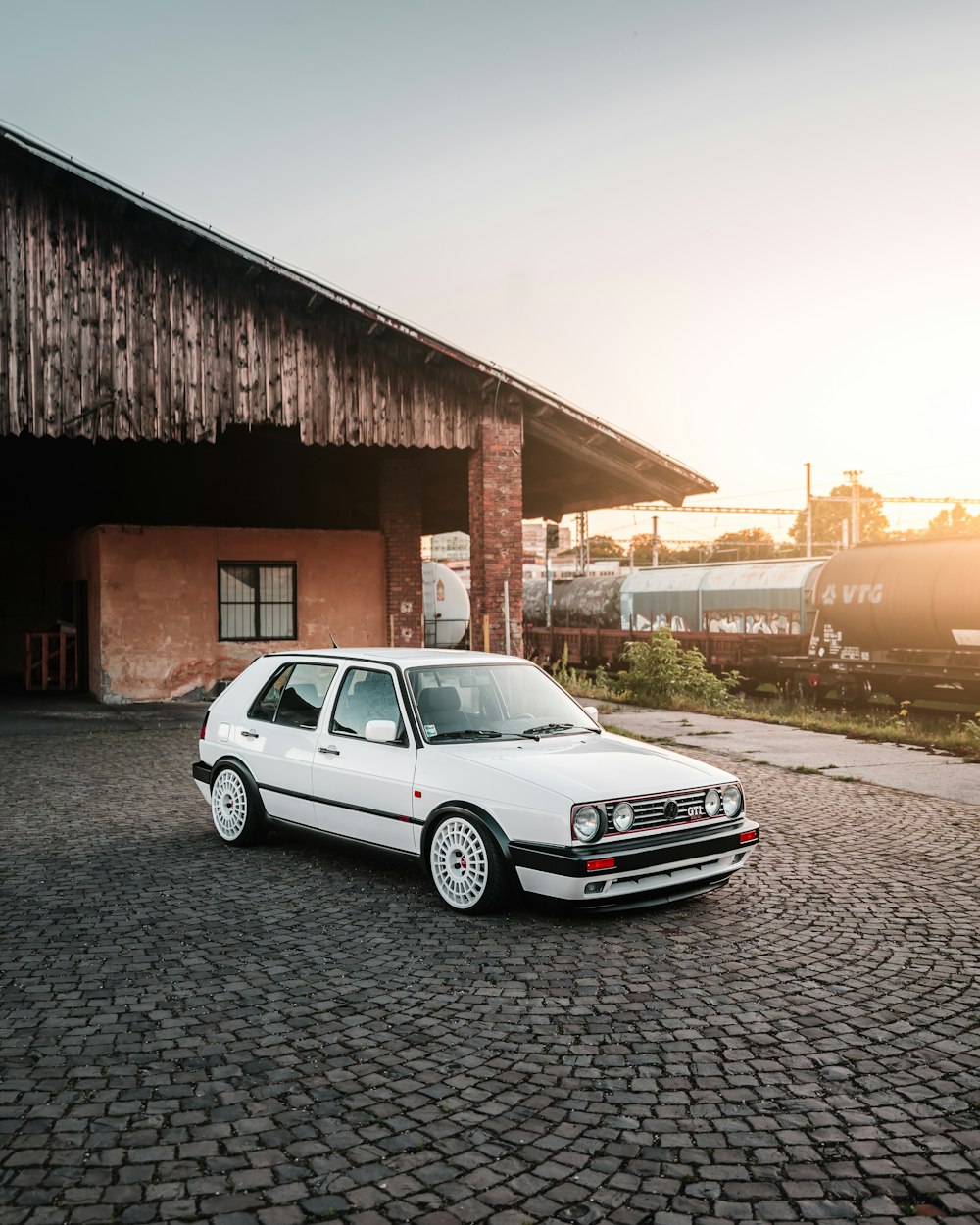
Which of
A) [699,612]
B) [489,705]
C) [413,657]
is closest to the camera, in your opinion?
[489,705]

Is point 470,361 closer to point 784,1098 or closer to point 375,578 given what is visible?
point 375,578

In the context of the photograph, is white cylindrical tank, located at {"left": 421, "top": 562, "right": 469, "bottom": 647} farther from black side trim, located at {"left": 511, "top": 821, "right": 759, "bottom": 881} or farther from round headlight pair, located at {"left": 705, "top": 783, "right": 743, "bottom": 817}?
black side trim, located at {"left": 511, "top": 821, "right": 759, "bottom": 881}

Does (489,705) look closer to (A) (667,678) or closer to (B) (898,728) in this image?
(B) (898,728)

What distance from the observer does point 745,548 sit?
9944 cm

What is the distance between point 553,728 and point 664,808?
128 cm

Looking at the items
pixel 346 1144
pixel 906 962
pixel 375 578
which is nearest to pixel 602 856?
pixel 906 962

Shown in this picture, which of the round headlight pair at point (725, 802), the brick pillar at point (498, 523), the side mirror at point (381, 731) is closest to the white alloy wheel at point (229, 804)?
the side mirror at point (381, 731)

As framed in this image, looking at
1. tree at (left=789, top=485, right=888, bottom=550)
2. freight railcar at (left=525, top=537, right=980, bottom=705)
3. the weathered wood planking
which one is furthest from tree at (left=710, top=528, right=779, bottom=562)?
the weathered wood planking

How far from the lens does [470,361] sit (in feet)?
54.2

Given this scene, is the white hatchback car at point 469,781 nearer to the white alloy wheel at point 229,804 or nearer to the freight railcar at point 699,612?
the white alloy wheel at point 229,804

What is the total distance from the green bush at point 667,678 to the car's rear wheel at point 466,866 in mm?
14517

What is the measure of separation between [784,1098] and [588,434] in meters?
14.5

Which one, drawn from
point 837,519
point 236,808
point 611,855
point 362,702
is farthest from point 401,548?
point 837,519

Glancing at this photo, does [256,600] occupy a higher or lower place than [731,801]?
higher
